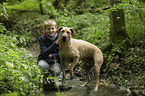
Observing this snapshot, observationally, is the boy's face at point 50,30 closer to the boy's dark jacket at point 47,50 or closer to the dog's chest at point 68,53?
the boy's dark jacket at point 47,50

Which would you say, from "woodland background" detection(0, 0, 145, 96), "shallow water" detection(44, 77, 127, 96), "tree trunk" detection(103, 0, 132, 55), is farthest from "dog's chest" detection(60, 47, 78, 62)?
"tree trunk" detection(103, 0, 132, 55)

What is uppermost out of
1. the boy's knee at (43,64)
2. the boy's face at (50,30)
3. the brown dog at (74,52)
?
the boy's face at (50,30)

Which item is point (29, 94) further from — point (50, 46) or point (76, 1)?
point (76, 1)

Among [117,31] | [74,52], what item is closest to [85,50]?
[74,52]

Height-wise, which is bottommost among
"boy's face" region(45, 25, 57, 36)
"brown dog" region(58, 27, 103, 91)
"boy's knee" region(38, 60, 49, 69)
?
"boy's knee" region(38, 60, 49, 69)

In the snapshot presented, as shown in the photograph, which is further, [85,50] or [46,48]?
[46,48]

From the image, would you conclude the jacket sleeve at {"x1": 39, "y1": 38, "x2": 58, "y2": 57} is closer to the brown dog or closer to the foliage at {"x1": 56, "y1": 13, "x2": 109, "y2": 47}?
the brown dog

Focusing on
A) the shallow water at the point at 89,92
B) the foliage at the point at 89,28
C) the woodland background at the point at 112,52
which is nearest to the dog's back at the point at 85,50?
the shallow water at the point at 89,92

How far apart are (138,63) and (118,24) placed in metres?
1.68

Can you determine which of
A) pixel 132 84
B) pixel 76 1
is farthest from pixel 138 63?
pixel 76 1

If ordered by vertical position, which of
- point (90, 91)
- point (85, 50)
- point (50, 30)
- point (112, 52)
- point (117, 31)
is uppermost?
point (50, 30)

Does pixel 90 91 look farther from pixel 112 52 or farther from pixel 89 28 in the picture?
pixel 89 28

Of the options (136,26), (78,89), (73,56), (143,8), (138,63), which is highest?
(143,8)

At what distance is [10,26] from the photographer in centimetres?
1145
